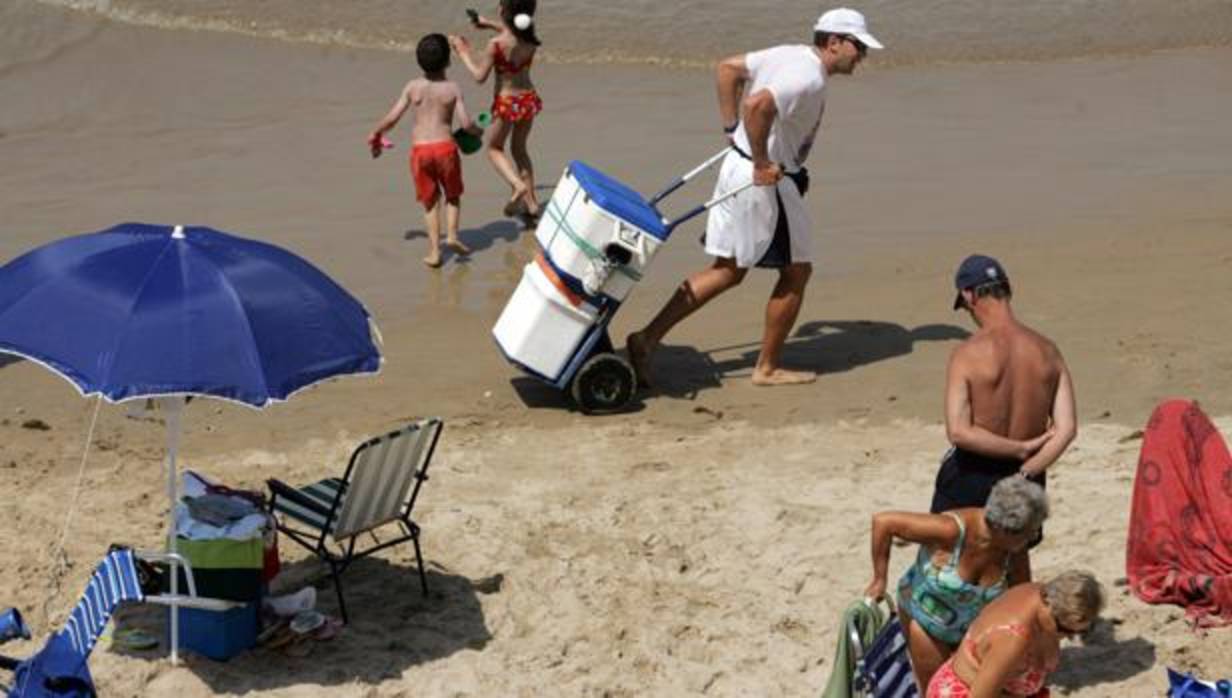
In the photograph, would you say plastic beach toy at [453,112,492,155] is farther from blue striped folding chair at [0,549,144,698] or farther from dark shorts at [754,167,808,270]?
blue striped folding chair at [0,549,144,698]

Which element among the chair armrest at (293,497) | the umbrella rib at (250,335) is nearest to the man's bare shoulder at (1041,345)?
the umbrella rib at (250,335)

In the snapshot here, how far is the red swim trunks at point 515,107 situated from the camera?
40.3 feet

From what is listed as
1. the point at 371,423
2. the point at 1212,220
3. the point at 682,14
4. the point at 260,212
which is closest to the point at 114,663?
the point at 371,423

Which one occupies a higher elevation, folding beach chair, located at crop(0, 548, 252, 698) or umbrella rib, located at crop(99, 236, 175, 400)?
umbrella rib, located at crop(99, 236, 175, 400)

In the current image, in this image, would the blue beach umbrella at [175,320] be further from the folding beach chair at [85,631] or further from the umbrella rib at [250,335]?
the folding beach chair at [85,631]

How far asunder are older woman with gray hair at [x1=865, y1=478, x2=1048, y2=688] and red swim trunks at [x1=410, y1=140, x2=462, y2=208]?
552 cm

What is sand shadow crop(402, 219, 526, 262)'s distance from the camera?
39.8 feet

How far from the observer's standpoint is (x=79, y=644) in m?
6.71

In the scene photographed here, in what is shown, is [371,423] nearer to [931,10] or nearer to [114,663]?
[114,663]

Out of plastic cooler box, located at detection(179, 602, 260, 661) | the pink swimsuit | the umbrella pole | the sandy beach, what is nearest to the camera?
the pink swimsuit

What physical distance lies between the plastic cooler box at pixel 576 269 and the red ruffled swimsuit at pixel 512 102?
9.19ft

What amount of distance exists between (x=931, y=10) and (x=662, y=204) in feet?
20.8

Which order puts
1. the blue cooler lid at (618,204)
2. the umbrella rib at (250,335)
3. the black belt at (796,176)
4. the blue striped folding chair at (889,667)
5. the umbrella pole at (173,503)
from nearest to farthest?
1. the blue striped folding chair at (889,667)
2. the umbrella rib at (250,335)
3. the umbrella pole at (173,503)
4. the blue cooler lid at (618,204)
5. the black belt at (796,176)

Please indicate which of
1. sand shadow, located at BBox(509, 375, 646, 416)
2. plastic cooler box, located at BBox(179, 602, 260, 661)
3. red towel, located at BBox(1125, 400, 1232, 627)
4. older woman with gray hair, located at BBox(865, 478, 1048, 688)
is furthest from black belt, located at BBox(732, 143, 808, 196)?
plastic cooler box, located at BBox(179, 602, 260, 661)
